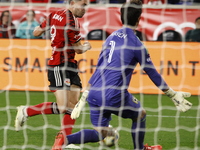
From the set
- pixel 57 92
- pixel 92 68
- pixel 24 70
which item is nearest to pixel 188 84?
pixel 92 68

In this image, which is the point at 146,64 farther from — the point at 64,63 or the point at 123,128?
the point at 123,128

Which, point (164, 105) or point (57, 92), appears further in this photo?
point (164, 105)

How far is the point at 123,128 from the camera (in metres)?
6.66

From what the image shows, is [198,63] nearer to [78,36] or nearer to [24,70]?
[24,70]

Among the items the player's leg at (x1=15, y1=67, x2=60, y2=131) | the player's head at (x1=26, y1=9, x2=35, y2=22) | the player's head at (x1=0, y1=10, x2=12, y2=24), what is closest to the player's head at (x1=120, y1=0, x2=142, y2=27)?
the player's leg at (x1=15, y1=67, x2=60, y2=131)

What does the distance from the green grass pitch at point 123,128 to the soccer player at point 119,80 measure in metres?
0.92

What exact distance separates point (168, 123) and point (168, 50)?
3.24 metres

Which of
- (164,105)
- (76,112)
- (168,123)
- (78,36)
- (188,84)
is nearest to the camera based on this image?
(76,112)

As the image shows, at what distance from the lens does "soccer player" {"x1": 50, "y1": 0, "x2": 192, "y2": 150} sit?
459 cm

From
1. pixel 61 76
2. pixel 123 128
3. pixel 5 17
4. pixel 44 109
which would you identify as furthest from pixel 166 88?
pixel 5 17

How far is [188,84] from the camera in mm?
9859

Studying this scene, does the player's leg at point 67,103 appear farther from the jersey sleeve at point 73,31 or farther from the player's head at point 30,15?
the player's head at point 30,15

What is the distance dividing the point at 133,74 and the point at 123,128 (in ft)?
11.6

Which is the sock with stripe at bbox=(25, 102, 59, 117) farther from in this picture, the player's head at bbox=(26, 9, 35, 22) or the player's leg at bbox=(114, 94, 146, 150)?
the player's head at bbox=(26, 9, 35, 22)
